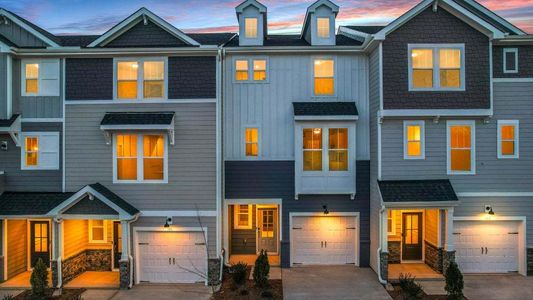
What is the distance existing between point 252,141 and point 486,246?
9.36 m

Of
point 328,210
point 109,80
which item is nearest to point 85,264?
Result: point 109,80

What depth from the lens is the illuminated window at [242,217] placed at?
15.7 metres

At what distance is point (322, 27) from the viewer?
1430 centimetres

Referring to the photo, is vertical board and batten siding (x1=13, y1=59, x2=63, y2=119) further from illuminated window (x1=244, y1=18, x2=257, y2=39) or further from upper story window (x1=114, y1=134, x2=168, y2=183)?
illuminated window (x1=244, y1=18, x2=257, y2=39)

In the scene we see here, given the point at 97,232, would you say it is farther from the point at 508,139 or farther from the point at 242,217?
the point at 508,139

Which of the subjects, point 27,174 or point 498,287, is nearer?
point 498,287

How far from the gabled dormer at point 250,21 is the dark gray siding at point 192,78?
2.07m

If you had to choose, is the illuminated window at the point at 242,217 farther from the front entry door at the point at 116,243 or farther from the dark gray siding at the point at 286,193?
the front entry door at the point at 116,243

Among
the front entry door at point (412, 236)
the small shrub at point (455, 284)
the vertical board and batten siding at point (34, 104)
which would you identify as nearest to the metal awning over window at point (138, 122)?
the vertical board and batten siding at point (34, 104)

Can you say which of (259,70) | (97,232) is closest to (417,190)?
(259,70)

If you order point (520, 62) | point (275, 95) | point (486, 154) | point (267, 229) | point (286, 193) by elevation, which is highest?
point (520, 62)

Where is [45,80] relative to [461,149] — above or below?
above

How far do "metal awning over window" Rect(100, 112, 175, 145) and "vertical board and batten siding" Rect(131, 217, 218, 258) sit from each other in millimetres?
2717

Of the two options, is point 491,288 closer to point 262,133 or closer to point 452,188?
point 452,188
